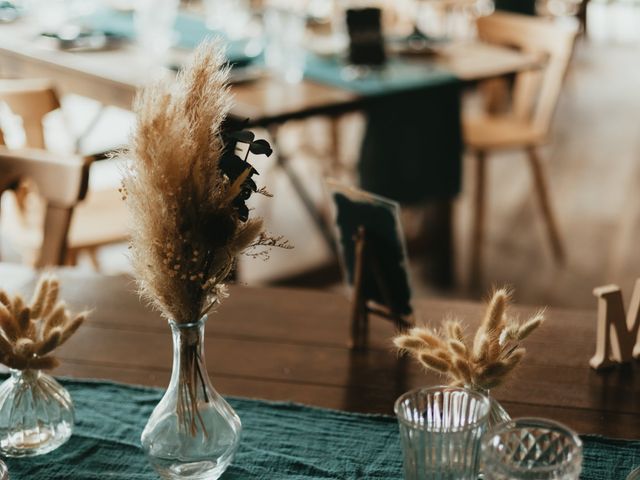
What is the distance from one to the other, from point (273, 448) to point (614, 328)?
49 cm

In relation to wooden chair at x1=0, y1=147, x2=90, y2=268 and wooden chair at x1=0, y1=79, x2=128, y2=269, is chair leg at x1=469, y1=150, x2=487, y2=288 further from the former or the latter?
wooden chair at x1=0, y1=147, x2=90, y2=268

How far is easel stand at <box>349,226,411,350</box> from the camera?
1.26 metres

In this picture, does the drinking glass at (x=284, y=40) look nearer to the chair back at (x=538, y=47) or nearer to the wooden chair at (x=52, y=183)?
the chair back at (x=538, y=47)

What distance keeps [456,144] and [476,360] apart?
214cm

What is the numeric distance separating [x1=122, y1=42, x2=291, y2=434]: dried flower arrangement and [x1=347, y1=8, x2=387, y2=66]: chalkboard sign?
6.78ft

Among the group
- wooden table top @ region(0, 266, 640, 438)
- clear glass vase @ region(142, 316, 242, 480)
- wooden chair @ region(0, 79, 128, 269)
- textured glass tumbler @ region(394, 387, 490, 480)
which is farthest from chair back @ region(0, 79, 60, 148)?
textured glass tumbler @ region(394, 387, 490, 480)

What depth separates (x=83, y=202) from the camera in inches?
102

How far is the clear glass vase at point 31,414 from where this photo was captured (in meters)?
1.03

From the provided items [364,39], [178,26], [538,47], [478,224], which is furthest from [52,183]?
[538,47]

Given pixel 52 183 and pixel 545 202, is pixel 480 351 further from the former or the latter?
pixel 545 202

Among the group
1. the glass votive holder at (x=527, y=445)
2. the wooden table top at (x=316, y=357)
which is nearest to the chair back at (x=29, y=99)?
the wooden table top at (x=316, y=357)

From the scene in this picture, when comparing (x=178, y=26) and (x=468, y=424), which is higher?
(x=178, y=26)

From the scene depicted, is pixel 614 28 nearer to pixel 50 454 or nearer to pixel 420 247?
pixel 420 247

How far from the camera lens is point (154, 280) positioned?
877 millimetres
